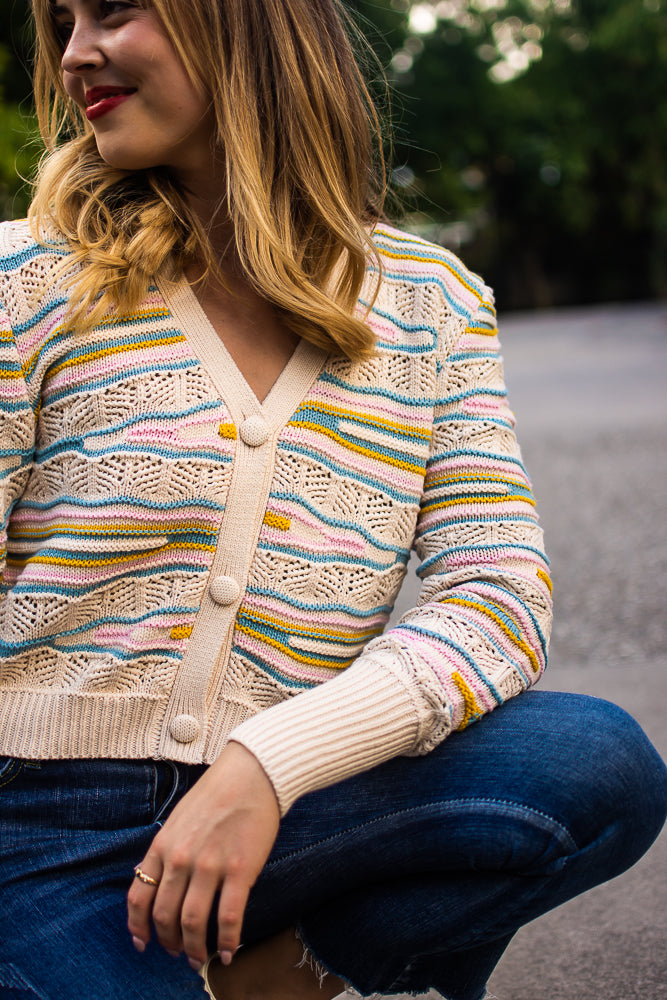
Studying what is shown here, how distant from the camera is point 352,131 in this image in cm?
177

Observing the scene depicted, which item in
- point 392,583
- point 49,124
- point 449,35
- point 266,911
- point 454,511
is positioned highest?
point 49,124

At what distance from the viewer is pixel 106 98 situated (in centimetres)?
162

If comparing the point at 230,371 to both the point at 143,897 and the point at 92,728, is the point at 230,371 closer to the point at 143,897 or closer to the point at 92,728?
the point at 92,728

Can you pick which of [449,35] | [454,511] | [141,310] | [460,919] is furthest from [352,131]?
[449,35]

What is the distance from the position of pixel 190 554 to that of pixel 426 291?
0.59 m

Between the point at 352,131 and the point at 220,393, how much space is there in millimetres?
501

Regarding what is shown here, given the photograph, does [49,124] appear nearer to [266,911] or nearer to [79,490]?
[79,490]

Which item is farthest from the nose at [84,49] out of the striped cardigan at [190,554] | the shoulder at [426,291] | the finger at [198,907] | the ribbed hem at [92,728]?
the finger at [198,907]

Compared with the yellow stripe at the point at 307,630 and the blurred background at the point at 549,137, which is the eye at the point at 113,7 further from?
the blurred background at the point at 549,137

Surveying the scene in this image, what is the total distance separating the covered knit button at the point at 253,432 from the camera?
159 centimetres

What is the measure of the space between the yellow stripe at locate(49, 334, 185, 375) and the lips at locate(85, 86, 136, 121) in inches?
13.6

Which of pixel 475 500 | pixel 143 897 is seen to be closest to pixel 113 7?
pixel 475 500

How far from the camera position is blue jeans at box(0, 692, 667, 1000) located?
1472mm

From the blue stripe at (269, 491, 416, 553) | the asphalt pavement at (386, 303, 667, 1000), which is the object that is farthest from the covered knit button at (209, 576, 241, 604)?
the asphalt pavement at (386, 303, 667, 1000)
